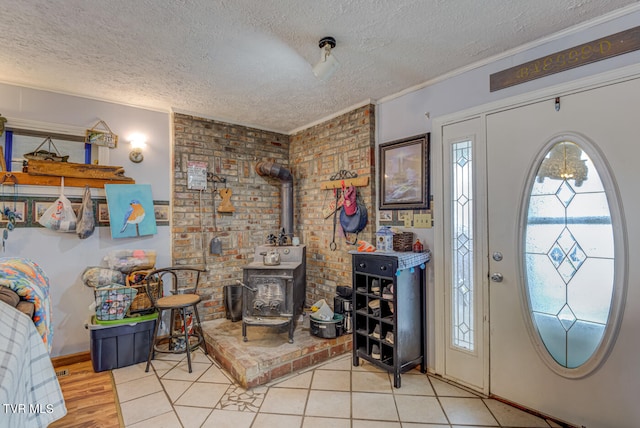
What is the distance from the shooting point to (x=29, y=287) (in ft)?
4.32

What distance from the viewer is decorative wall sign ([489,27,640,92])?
1803 mm

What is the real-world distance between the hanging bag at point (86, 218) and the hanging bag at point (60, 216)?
0.17 ft

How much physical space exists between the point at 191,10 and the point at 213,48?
1.33 ft

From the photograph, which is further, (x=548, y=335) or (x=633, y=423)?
(x=548, y=335)

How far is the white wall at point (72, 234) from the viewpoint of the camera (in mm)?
2777

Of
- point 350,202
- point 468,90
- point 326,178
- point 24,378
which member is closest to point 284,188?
point 326,178

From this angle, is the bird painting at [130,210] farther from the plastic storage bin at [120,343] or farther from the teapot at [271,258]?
the teapot at [271,258]

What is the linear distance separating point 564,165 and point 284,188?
113 inches

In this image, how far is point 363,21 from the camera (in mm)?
1921

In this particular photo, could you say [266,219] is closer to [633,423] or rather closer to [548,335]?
[548,335]

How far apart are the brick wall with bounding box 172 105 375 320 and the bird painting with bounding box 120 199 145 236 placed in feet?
1.11

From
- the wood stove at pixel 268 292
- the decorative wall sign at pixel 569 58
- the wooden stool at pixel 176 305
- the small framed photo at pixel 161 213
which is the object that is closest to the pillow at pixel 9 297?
the wooden stool at pixel 176 305

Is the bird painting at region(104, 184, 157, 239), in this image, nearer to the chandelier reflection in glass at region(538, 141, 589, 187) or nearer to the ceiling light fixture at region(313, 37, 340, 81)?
the ceiling light fixture at region(313, 37, 340, 81)

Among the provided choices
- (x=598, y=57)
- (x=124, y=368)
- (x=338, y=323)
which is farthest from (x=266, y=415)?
(x=598, y=57)
